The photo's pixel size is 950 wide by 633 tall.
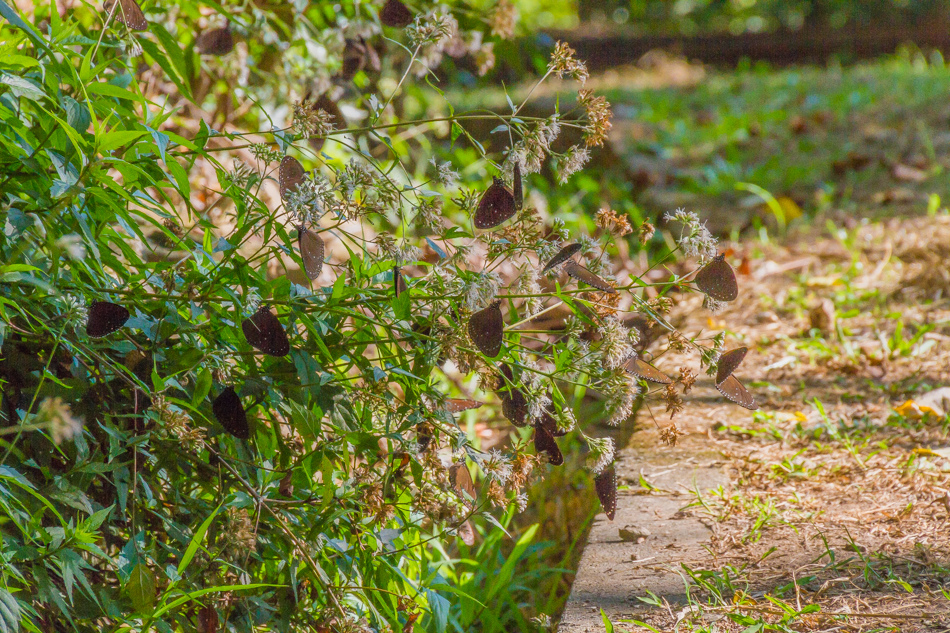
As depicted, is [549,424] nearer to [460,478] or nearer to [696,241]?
[460,478]

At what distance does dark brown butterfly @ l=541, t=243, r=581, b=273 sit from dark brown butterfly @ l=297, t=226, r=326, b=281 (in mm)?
333

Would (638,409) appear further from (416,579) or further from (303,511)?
(303,511)

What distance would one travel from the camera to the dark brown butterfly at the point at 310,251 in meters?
1.12

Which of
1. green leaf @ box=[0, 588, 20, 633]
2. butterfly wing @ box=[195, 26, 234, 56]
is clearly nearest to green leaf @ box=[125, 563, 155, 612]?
green leaf @ box=[0, 588, 20, 633]

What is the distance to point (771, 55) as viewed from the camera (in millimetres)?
9836

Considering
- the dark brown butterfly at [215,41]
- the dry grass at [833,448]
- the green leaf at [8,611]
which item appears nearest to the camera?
the green leaf at [8,611]

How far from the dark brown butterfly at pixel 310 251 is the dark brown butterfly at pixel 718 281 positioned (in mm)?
571

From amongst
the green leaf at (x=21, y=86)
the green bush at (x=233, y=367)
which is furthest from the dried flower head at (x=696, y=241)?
the green leaf at (x=21, y=86)

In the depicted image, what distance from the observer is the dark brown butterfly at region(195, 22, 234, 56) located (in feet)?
6.24

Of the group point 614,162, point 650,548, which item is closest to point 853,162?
point 614,162

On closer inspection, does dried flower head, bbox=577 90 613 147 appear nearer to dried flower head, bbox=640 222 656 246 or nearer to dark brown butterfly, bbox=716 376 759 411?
dried flower head, bbox=640 222 656 246

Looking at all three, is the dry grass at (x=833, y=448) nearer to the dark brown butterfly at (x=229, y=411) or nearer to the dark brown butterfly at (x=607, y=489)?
the dark brown butterfly at (x=607, y=489)

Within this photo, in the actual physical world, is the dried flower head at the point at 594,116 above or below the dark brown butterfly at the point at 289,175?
above

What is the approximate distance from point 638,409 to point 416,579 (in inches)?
33.6
